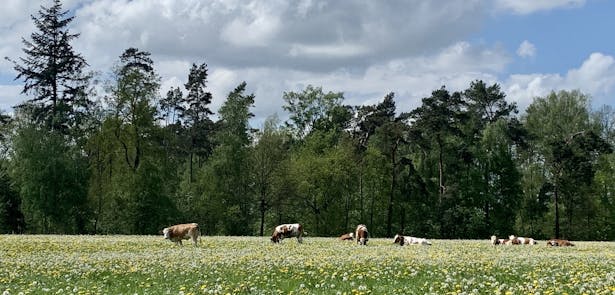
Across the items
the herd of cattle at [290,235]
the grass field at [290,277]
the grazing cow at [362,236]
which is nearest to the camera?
the grass field at [290,277]

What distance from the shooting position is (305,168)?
79.9 m

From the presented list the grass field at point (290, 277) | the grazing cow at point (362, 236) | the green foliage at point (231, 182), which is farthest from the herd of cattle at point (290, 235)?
the green foliage at point (231, 182)

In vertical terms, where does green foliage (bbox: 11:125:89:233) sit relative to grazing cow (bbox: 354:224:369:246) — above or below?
above

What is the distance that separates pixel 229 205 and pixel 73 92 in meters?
23.3

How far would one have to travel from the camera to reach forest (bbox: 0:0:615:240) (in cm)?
6825

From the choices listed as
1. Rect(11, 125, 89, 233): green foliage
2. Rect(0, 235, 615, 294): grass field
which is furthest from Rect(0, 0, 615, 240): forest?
Rect(0, 235, 615, 294): grass field

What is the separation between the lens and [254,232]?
3209 inches

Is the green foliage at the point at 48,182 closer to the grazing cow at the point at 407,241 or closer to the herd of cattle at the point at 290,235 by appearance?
the herd of cattle at the point at 290,235

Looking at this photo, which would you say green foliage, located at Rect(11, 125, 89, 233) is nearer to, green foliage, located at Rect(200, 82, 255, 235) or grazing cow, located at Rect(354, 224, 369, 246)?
green foliage, located at Rect(200, 82, 255, 235)

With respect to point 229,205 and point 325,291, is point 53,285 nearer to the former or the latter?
point 325,291

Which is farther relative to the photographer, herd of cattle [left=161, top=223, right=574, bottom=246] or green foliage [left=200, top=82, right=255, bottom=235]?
green foliage [left=200, top=82, right=255, bottom=235]

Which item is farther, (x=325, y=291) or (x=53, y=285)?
(x=53, y=285)

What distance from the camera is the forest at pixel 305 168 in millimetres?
68250

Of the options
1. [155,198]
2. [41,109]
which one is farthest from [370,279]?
[41,109]
